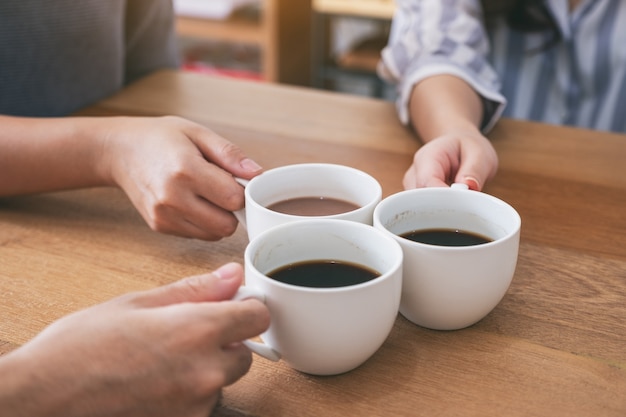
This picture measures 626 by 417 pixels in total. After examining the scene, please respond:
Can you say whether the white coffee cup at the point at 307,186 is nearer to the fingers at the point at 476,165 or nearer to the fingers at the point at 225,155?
the fingers at the point at 225,155

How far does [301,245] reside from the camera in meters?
0.67

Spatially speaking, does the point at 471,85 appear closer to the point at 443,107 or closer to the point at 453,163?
the point at 443,107

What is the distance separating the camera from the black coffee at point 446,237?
715 mm

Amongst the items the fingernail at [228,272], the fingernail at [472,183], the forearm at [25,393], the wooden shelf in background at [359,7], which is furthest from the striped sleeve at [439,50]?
the wooden shelf in background at [359,7]

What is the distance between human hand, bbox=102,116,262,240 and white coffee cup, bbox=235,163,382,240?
0.02 meters

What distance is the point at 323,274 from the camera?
2.15 ft

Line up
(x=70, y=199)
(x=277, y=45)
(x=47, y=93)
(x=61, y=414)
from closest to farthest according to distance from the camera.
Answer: (x=61, y=414) → (x=70, y=199) → (x=47, y=93) → (x=277, y=45)

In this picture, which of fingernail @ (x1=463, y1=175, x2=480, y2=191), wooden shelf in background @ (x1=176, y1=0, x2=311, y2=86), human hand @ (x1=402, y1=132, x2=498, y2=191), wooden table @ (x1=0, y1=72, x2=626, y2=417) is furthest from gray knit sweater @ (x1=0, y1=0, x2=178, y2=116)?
wooden shelf in background @ (x1=176, y1=0, x2=311, y2=86)

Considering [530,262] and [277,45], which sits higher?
[530,262]

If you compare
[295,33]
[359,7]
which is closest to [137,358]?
[359,7]

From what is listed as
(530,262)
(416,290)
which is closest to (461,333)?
(416,290)

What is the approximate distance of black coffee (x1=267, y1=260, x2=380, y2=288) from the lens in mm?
640

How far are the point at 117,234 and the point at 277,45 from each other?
7.19 ft

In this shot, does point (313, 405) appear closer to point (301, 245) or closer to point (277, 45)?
point (301, 245)
